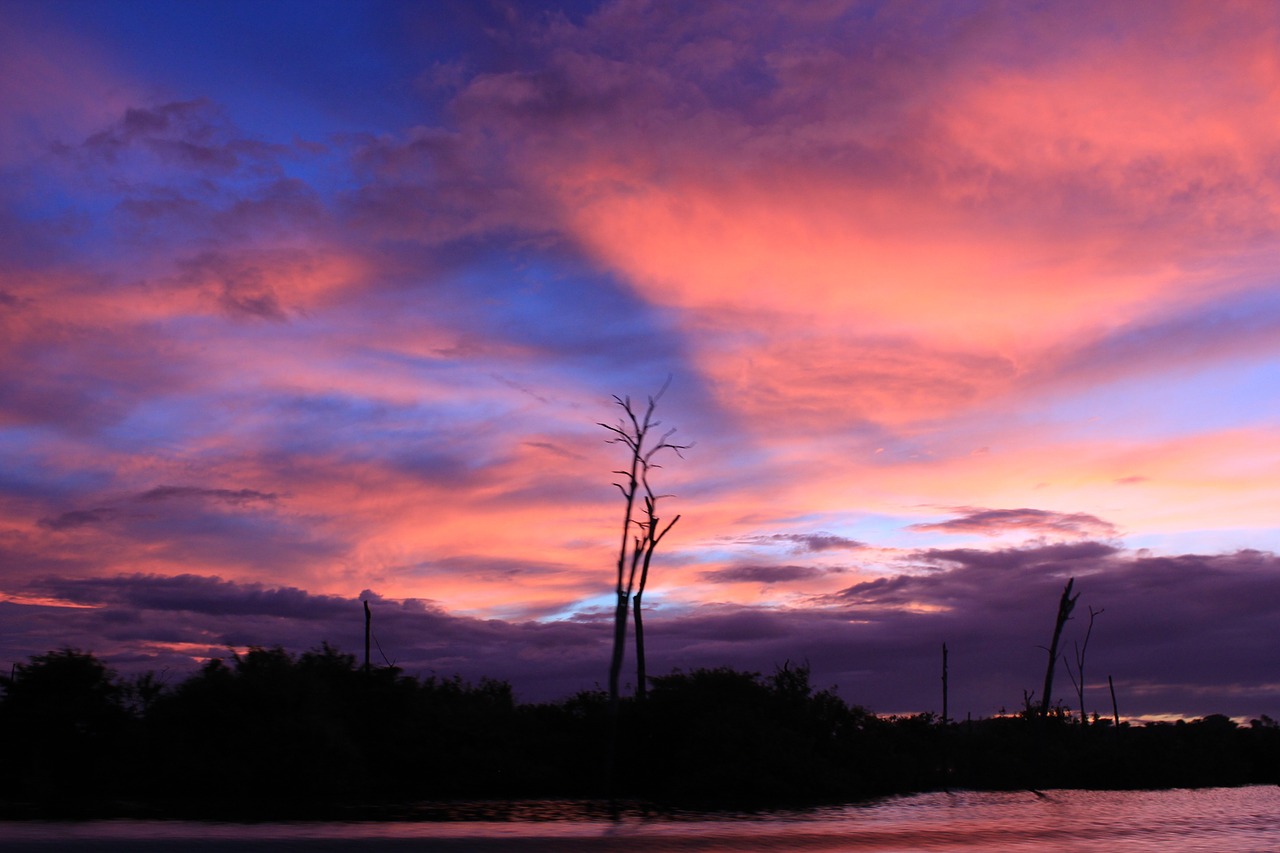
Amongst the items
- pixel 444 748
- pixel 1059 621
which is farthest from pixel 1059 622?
pixel 444 748

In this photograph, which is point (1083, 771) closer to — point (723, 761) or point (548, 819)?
point (723, 761)

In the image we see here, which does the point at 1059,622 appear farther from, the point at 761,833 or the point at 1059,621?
the point at 761,833

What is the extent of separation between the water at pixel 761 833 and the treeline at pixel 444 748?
352 cm

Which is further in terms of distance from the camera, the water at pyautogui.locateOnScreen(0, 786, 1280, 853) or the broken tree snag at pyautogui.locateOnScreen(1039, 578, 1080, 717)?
the broken tree snag at pyautogui.locateOnScreen(1039, 578, 1080, 717)

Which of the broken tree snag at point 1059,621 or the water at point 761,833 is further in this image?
the broken tree snag at point 1059,621

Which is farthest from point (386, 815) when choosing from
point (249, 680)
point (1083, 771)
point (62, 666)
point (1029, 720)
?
point (1029, 720)

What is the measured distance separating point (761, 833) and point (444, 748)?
13.0 m

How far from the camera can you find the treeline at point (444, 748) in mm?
23438

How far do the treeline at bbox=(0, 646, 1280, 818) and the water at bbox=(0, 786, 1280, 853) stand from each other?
11.6ft

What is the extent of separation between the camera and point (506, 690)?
31203mm

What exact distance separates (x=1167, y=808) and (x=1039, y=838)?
350 inches

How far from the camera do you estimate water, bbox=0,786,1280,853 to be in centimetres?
1413

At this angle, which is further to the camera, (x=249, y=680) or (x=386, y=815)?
(x=249, y=680)

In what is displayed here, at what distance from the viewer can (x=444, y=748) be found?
2766 centimetres
